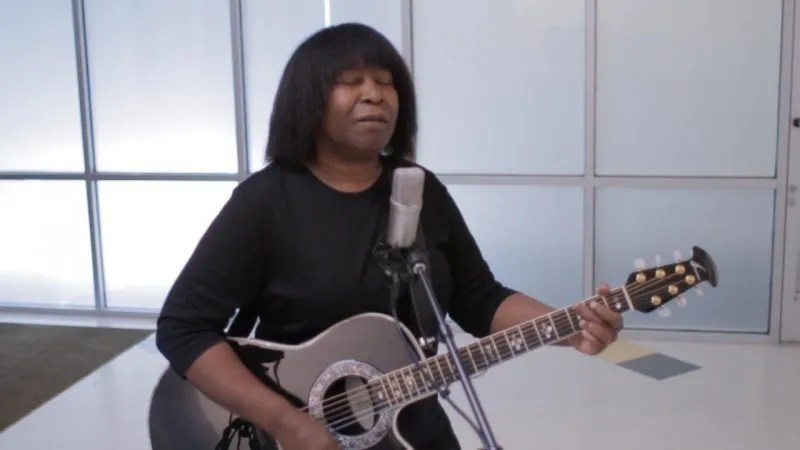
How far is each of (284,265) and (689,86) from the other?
9.28ft

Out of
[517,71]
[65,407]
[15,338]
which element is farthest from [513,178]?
[15,338]

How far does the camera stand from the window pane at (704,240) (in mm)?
3809

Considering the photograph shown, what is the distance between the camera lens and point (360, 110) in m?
1.39

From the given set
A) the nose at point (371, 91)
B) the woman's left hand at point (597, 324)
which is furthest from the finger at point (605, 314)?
the nose at point (371, 91)

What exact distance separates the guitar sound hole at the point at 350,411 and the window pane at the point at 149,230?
3011 millimetres

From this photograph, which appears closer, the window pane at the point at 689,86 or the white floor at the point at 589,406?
the white floor at the point at 589,406

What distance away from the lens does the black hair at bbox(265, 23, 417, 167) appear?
4.59ft

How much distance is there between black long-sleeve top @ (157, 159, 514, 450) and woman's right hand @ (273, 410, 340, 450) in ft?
0.58

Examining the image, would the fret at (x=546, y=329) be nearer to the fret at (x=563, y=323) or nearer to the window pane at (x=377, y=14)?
the fret at (x=563, y=323)

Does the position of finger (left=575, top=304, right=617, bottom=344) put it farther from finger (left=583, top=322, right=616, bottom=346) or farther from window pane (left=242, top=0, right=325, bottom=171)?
window pane (left=242, top=0, right=325, bottom=171)

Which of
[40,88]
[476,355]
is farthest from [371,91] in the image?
[40,88]

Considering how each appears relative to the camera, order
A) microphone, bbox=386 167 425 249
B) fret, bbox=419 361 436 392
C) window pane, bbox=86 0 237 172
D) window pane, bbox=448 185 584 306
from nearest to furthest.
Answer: microphone, bbox=386 167 425 249, fret, bbox=419 361 436 392, window pane, bbox=448 185 584 306, window pane, bbox=86 0 237 172

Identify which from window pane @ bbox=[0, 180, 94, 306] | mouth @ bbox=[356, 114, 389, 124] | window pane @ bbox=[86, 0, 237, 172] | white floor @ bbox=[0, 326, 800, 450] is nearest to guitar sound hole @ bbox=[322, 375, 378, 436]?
mouth @ bbox=[356, 114, 389, 124]

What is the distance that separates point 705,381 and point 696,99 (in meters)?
1.22
